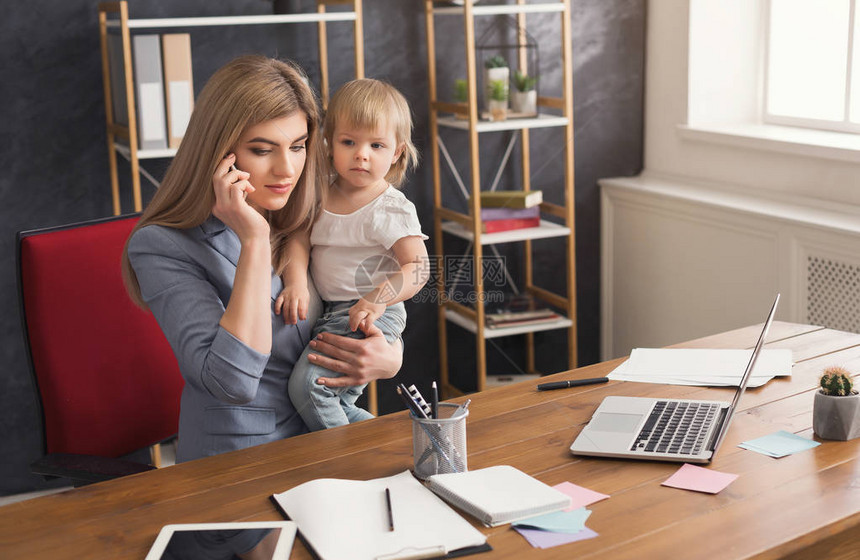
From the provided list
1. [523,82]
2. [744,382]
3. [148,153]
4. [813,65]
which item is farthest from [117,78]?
[813,65]

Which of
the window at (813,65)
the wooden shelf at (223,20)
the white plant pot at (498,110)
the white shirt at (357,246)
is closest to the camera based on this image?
the white shirt at (357,246)

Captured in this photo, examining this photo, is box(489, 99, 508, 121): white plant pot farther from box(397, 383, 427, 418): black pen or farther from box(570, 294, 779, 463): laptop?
box(397, 383, 427, 418): black pen

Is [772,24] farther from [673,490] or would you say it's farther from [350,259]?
[673,490]

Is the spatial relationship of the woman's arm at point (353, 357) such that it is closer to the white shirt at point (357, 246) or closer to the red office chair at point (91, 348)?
the white shirt at point (357, 246)

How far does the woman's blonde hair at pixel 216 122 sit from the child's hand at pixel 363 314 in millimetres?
357

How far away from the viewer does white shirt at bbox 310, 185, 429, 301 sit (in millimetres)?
1955

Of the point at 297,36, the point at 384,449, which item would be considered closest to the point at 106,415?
the point at 384,449

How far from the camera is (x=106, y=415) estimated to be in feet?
6.19

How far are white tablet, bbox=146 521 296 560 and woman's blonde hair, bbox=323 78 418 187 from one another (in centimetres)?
102

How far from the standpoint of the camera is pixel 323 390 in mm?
1740

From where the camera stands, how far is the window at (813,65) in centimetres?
314

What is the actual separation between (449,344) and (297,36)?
136cm

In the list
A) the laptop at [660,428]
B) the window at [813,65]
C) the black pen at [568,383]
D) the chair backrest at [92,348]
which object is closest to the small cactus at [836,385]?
the laptop at [660,428]

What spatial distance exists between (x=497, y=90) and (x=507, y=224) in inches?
19.4
